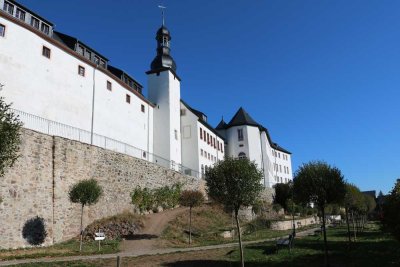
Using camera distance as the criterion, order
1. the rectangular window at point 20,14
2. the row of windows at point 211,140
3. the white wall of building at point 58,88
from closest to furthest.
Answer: the white wall of building at point 58,88 < the rectangular window at point 20,14 < the row of windows at point 211,140

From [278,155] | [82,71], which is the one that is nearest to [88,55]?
[82,71]

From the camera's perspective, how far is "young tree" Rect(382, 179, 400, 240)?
1209cm

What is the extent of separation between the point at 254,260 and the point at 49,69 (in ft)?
68.0

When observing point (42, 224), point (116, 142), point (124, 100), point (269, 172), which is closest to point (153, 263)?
point (42, 224)

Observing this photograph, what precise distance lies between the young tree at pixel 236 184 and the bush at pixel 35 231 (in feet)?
35.1

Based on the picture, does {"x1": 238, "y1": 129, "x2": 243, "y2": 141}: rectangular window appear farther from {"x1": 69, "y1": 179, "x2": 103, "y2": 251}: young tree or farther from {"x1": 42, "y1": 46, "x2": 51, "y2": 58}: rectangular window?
{"x1": 69, "y1": 179, "x2": 103, "y2": 251}: young tree

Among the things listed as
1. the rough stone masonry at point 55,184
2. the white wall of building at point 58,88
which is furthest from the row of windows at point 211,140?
the rough stone masonry at point 55,184

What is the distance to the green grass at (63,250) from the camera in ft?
55.7

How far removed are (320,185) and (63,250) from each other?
1308cm

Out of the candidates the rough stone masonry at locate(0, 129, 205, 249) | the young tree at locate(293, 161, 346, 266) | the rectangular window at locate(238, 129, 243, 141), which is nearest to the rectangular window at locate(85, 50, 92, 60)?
the rough stone masonry at locate(0, 129, 205, 249)

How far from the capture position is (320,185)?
17.4 metres

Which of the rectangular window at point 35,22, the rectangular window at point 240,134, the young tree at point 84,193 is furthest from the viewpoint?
the rectangular window at point 240,134

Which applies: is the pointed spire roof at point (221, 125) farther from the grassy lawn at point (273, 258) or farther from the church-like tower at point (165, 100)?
the grassy lawn at point (273, 258)

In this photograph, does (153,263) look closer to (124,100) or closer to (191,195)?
(191,195)
